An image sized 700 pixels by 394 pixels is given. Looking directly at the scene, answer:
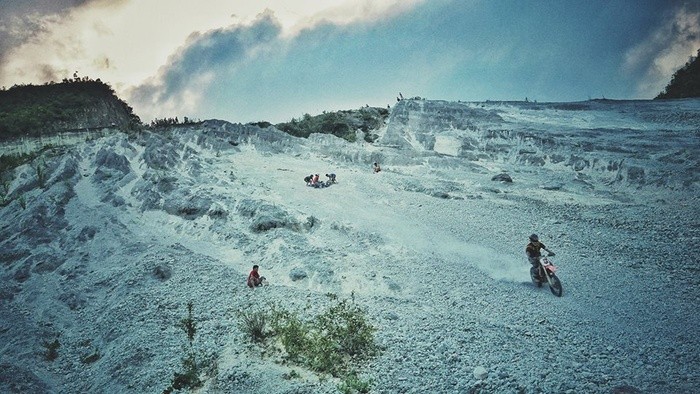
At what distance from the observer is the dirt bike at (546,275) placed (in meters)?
12.0

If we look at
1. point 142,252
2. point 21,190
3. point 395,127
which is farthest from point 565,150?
point 21,190

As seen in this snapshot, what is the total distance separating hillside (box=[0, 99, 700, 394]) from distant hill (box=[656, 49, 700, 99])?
2545 cm

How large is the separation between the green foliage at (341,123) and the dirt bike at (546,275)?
107 ft

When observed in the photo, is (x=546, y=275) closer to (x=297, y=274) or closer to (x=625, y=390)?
(x=625, y=390)

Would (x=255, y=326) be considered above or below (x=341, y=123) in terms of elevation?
below

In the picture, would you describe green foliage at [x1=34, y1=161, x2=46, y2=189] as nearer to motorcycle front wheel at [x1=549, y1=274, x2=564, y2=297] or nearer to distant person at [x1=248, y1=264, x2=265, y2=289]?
distant person at [x1=248, y1=264, x2=265, y2=289]

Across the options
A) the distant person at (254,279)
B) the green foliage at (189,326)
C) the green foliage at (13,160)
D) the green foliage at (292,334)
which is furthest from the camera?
the green foliage at (13,160)

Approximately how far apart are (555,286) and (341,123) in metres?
38.9

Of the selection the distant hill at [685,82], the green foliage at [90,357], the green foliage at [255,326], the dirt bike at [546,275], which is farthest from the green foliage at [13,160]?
the distant hill at [685,82]

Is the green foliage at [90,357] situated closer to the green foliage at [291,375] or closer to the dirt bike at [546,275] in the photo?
the green foliage at [291,375]

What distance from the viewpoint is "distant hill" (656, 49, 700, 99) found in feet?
173

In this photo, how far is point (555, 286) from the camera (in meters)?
12.1

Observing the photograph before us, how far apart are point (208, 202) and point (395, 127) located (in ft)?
90.8

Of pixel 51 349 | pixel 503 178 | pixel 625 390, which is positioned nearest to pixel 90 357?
pixel 51 349
